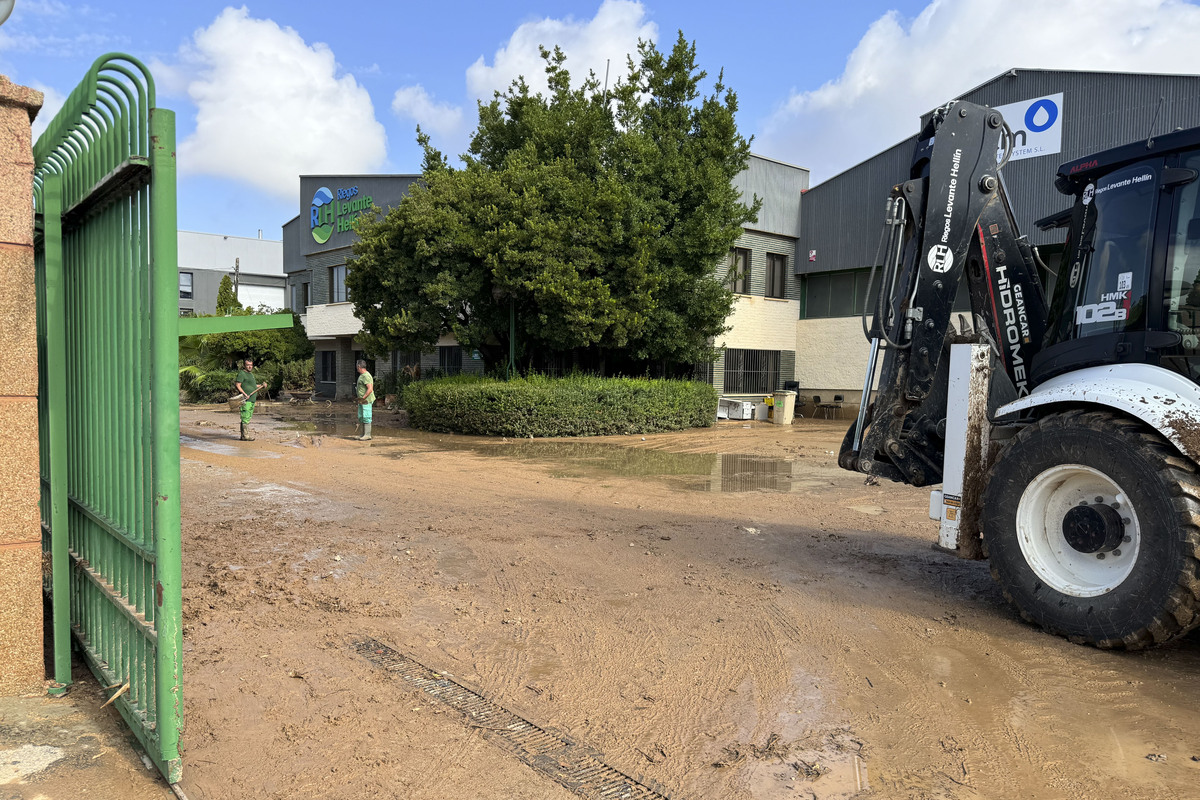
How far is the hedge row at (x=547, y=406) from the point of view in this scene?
17766 millimetres

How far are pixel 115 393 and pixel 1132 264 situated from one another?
18.1 feet

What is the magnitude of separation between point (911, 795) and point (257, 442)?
1550cm

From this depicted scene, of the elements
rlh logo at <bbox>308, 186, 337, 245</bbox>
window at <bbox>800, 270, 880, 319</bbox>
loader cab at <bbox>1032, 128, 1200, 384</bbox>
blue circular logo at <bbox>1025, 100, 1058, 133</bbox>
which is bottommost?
loader cab at <bbox>1032, 128, 1200, 384</bbox>

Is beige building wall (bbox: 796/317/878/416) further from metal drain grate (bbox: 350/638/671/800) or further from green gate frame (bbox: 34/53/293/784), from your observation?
green gate frame (bbox: 34/53/293/784)

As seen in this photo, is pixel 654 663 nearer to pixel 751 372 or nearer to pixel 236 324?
pixel 236 324

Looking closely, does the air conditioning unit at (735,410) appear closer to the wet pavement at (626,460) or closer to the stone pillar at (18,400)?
the wet pavement at (626,460)

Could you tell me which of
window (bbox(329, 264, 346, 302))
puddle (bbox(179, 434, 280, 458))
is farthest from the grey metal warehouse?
window (bbox(329, 264, 346, 302))

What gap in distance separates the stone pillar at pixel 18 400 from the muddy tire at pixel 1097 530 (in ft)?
17.7

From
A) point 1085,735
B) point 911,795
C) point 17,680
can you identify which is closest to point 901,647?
point 1085,735

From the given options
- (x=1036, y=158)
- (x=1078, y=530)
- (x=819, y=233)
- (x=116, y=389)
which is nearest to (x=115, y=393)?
(x=116, y=389)

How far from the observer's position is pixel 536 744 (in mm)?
3691

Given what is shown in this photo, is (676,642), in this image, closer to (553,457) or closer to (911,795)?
(911,795)

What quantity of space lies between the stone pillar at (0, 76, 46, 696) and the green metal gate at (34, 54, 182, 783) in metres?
0.14

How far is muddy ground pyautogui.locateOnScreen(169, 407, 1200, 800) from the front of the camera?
3.46 m
